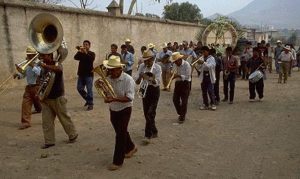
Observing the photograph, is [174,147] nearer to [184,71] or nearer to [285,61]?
[184,71]

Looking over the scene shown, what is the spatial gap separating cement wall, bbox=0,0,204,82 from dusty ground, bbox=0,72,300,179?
9.70 ft

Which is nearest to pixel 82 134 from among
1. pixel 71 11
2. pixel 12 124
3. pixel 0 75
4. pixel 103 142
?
pixel 103 142

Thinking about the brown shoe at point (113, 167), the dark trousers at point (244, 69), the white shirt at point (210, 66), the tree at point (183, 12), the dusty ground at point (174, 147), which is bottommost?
the dusty ground at point (174, 147)

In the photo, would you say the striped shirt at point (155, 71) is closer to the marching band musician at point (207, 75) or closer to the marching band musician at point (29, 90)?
the marching band musician at point (29, 90)

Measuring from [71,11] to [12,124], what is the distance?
8.65 metres

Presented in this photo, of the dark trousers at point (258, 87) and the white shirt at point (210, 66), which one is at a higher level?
the white shirt at point (210, 66)

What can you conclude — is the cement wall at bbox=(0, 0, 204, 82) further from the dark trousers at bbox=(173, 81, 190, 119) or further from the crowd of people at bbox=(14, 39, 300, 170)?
the dark trousers at bbox=(173, 81, 190, 119)

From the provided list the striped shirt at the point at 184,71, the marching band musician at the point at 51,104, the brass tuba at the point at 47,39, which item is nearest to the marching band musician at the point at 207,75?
the striped shirt at the point at 184,71

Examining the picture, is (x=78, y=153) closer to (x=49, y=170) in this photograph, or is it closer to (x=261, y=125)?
(x=49, y=170)

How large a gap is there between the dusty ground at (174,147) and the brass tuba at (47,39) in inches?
45.9

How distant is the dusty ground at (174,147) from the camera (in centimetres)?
638

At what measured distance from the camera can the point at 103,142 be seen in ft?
26.1

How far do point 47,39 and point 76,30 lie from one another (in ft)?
32.6

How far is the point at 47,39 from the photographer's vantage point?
784cm
